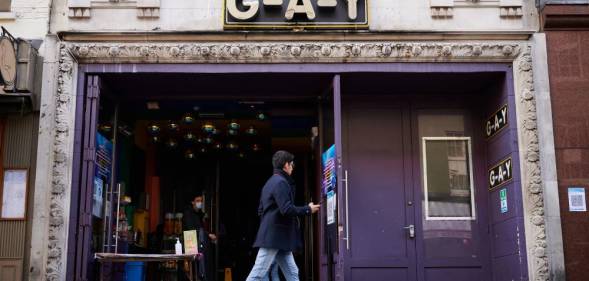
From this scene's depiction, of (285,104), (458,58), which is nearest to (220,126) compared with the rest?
(285,104)

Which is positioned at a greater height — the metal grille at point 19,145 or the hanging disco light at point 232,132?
the hanging disco light at point 232,132

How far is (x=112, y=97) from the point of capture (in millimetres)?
11055

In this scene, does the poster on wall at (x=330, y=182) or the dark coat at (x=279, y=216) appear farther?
the poster on wall at (x=330, y=182)

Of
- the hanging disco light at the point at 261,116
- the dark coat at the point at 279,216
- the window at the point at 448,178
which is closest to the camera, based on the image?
the dark coat at the point at 279,216

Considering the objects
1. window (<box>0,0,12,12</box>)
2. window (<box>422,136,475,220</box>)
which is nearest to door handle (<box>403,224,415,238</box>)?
window (<box>422,136,475,220</box>)

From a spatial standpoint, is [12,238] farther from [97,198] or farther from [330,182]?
[330,182]

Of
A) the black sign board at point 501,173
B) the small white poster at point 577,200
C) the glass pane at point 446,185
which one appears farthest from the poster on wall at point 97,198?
the small white poster at point 577,200

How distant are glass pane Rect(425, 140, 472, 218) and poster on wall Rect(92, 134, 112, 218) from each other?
16.3ft

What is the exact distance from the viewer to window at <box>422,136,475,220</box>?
10.9 m

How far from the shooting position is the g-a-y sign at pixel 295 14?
1018cm

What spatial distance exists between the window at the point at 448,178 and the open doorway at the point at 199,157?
1.80m

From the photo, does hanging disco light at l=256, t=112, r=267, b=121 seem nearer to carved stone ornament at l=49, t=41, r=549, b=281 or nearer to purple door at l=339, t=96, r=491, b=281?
purple door at l=339, t=96, r=491, b=281

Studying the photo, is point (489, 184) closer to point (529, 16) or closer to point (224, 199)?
Answer: point (529, 16)

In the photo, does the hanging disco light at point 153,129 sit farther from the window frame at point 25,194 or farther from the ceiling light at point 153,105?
the window frame at point 25,194
